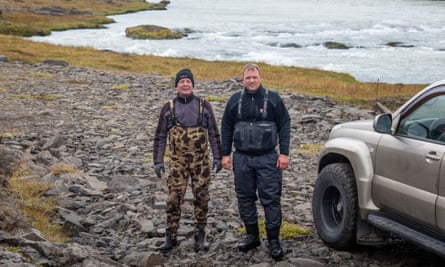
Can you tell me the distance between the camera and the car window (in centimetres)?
615

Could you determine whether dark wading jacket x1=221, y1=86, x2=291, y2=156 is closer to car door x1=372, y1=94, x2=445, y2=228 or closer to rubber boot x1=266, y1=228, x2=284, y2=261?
rubber boot x1=266, y1=228, x2=284, y2=261

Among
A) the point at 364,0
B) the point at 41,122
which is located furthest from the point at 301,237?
the point at 364,0

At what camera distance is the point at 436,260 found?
7.37 metres

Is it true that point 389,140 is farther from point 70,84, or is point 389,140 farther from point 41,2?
point 41,2

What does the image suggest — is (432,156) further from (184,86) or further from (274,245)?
(184,86)

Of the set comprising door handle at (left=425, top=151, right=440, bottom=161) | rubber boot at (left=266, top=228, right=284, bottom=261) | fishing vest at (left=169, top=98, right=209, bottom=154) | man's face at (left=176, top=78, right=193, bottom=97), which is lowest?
rubber boot at (left=266, top=228, right=284, bottom=261)

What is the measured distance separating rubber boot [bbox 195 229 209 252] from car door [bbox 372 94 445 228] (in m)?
2.66

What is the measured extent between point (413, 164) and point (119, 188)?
6.90 meters

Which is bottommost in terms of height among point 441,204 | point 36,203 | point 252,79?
point 36,203

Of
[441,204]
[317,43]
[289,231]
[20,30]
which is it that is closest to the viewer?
[441,204]

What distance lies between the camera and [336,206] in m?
8.07

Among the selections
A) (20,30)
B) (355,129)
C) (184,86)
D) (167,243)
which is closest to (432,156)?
(355,129)

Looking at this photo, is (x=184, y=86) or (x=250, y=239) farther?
(x=250, y=239)

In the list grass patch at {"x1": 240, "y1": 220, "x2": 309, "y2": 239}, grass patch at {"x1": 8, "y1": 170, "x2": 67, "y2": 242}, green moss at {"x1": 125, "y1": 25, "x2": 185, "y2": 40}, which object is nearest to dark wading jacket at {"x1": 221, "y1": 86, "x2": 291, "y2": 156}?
grass patch at {"x1": 240, "y1": 220, "x2": 309, "y2": 239}
